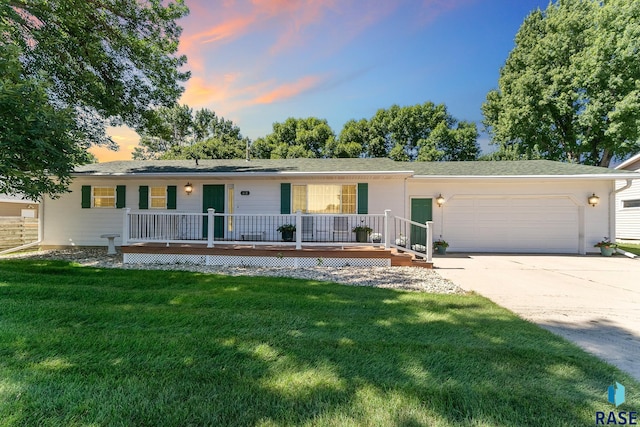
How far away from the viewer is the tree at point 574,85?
15.0m

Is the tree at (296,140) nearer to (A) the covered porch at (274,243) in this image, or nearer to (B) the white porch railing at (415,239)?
(A) the covered porch at (274,243)

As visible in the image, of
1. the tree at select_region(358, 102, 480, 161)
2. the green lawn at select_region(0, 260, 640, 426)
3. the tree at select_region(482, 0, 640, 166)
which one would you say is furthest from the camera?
the tree at select_region(358, 102, 480, 161)

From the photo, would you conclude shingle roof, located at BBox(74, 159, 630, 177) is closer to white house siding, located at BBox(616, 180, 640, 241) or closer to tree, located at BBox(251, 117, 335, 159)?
white house siding, located at BBox(616, 180, 640, 241)

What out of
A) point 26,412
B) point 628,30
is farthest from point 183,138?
point 628,30

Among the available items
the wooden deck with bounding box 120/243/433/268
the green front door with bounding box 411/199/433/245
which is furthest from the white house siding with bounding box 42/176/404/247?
the wooden deck with bounding box 120/243/433/268

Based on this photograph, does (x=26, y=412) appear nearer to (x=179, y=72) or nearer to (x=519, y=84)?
(x=179, y=72)

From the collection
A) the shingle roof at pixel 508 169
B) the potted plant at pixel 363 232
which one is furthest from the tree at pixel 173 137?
the potted plant at pixel 363 232

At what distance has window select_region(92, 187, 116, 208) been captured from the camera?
10.3m

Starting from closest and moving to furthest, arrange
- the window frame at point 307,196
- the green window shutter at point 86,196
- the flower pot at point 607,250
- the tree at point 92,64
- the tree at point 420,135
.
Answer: the tree at point 92,64
the window frame at point 307,196
the flower pot at point 607,250
the green window shutter at point 86,196
the tree at point 420,135

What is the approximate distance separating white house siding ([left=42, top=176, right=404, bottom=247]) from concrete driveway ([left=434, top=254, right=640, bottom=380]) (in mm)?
2911

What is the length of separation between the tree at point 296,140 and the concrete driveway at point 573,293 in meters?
17.0

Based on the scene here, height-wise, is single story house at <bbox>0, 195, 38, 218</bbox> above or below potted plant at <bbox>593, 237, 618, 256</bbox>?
above

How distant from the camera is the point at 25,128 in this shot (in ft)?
19.9

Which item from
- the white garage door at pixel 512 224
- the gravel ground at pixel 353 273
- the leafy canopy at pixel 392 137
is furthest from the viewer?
the leafy canopy at pixel 392 137
